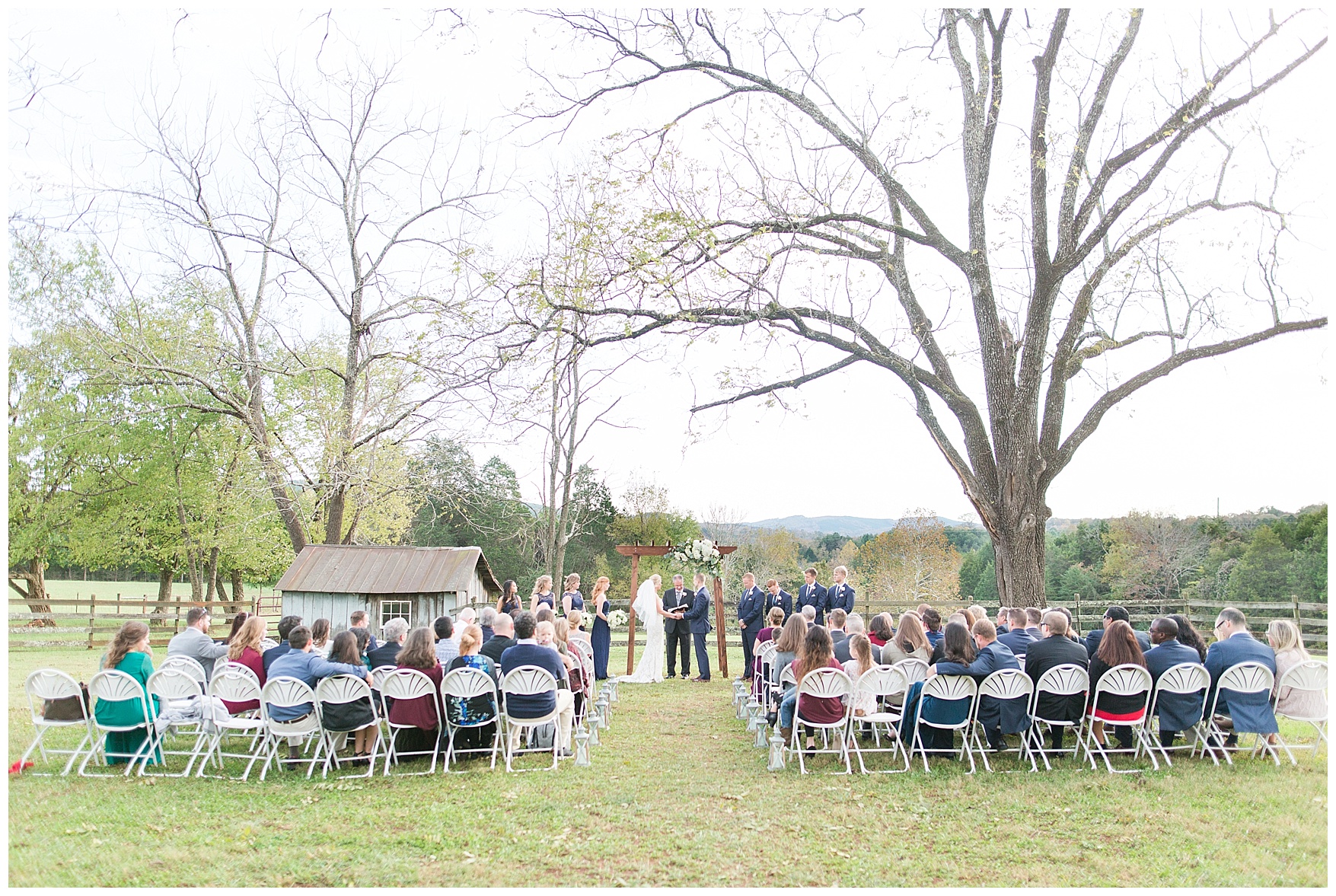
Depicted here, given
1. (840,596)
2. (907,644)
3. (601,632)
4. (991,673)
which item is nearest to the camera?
(991,673)

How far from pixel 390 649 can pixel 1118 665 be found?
6.37 m

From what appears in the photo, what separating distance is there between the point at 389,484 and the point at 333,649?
13.7 meters

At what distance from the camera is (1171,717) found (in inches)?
281

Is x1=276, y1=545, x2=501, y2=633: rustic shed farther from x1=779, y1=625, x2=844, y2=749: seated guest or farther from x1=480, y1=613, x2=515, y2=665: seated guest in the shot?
x1=779, y1=625, x2=844, y2=749: seated guest

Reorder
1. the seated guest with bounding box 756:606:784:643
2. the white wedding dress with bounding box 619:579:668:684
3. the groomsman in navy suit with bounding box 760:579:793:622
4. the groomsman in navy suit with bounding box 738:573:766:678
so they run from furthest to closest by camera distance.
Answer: the white wedding dress with bounding box 619:579:668:684
the groomsman in navy suit with bounding box 738:573:766:678
the groomsman in navy suit with bounding box 760:579:793:622
the seated guest with bounding box 756:606:784:643

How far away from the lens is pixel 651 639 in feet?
47.4

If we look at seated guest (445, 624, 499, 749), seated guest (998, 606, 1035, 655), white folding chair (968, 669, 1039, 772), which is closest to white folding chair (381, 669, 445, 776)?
seated guest (445, 624, 499, 749)

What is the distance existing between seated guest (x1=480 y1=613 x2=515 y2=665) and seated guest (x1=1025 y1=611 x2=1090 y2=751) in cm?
462

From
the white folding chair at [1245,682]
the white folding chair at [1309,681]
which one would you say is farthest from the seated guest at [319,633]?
the white folding chair at [1309,681]

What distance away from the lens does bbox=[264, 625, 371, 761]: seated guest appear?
693 centimetres

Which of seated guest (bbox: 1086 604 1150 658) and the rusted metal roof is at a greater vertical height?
the rusted metal roof

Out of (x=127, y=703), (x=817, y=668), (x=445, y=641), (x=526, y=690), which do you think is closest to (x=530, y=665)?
(x=526, y=690)

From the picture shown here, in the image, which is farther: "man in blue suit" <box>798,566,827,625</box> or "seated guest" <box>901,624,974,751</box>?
"man in blue suit" <box>798,566,827,625</box>

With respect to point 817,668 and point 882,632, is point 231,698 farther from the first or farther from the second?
point 882,632
